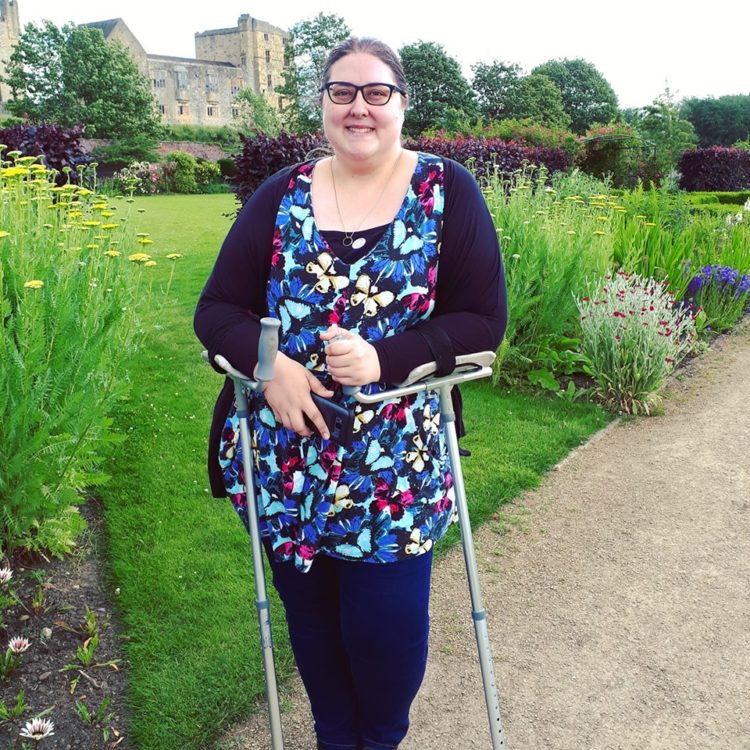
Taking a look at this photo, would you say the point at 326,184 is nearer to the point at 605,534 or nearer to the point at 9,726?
the point at 9,726

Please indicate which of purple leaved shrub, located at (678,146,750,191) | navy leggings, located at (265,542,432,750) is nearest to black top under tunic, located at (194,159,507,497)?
navy leggings, located at (265,542,432,750)

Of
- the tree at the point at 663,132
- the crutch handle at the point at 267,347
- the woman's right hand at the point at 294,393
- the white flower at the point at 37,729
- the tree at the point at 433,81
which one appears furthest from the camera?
the tree at the point at 433,81

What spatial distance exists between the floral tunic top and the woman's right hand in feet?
0.27

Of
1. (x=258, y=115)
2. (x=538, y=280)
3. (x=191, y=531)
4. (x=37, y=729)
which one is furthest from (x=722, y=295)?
(x=258, y=115)

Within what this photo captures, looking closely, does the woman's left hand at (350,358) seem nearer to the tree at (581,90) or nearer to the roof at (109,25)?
the tree at (581,90)

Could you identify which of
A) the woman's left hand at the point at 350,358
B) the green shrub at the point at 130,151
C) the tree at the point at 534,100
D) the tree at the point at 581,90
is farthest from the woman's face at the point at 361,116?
the tree at the point at 581,90

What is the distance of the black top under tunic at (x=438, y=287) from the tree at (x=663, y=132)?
A: 18.3 metres

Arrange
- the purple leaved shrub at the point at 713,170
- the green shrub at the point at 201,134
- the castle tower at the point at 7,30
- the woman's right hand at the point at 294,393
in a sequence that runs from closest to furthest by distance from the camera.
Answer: the woman's right hand at the point at 294,393, the purple leaved shrub at the point at 713,170, the green shrub at the point at 201,134, the castle tower at the point at 7,30

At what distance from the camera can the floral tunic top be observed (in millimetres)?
1895

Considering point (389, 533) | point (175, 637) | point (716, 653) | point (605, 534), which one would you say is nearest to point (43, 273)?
point (175, 637)

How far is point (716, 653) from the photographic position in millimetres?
3180

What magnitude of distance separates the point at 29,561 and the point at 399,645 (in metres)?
2.26

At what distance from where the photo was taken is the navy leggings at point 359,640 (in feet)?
6.59

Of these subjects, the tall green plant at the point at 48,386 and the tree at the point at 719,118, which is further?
the tree at the point at 719,118
